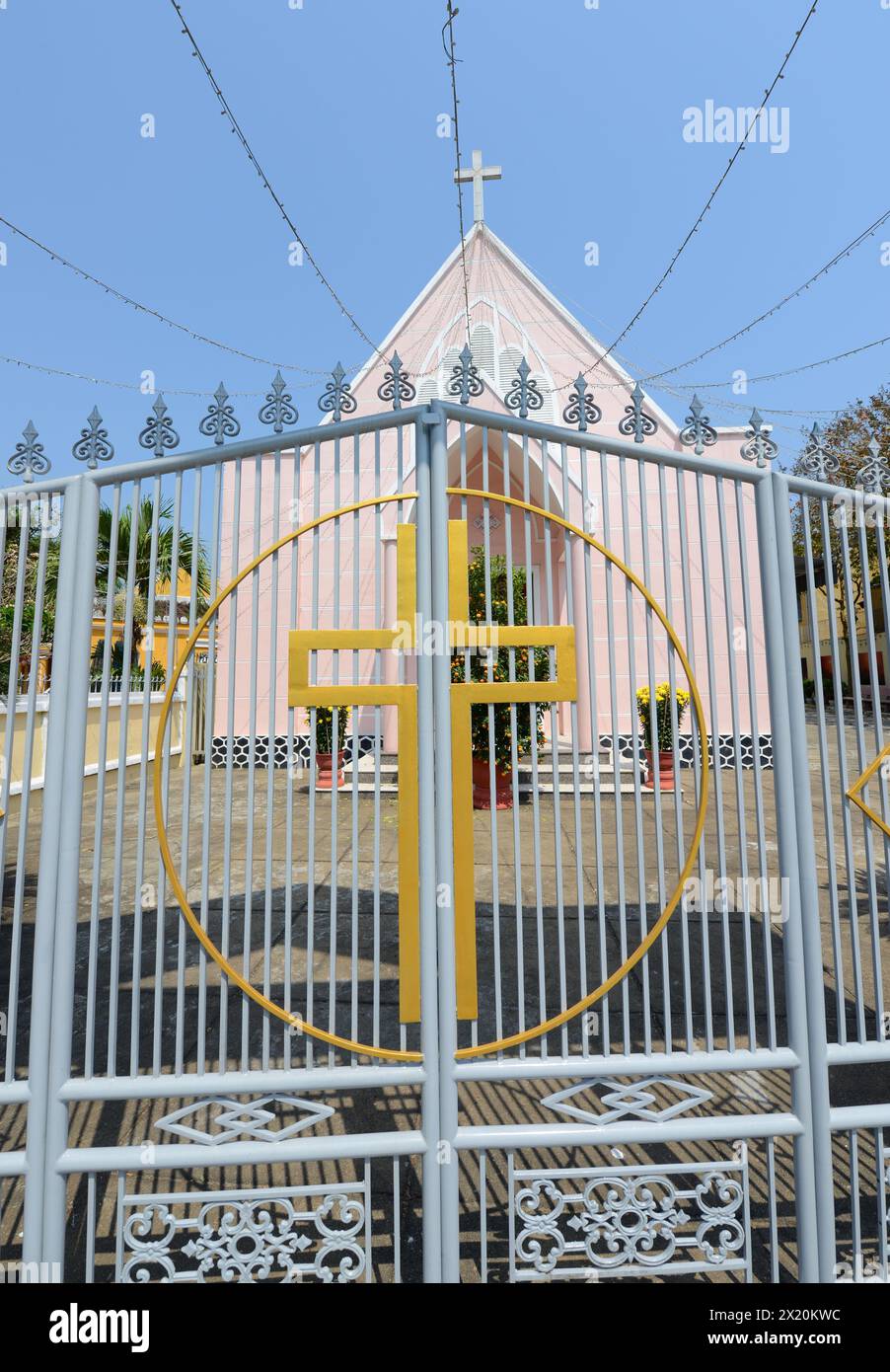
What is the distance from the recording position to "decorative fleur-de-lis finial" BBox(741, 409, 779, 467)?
2967 mm

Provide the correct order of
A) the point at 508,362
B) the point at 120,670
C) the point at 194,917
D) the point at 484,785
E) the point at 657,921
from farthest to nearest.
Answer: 1. the point at 508,362
2. the point at 484,785
3. the point at 120,670
4. the point at 657,921
5. the point at 194,917

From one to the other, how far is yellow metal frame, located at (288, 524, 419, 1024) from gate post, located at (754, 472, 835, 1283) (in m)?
1.31

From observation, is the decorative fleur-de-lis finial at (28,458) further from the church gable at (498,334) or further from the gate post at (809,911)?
the church gable at (498,334)

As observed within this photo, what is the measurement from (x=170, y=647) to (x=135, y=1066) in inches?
55.0

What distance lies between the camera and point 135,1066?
2.47 metres

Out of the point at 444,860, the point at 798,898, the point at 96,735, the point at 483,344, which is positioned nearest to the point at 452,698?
the point at 444,860

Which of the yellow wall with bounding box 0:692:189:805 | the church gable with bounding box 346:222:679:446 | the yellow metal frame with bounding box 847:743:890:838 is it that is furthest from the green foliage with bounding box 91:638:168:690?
the church gable with bounding box 346:222:679:446

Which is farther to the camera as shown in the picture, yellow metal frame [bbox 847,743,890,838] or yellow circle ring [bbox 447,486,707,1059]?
yellow metal frame [bbox 847,743,890,838]

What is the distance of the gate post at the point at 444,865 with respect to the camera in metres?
2.50

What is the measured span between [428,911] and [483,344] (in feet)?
45.0

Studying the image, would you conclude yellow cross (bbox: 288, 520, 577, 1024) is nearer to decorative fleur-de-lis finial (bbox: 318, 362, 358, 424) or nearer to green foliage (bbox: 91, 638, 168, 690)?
decorative fleur-de-lis finial (bbox: 318, 362, 358, 424)

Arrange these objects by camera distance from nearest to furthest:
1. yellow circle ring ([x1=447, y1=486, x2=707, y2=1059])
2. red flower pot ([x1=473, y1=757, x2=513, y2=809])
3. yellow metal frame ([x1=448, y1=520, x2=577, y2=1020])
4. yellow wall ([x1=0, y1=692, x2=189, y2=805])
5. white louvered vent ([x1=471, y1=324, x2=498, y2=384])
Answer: yellow circle ring ([x1=447, y1=486, x2=707, y2=1059]) → yellow metal frame ([x1=448, y1=520, x2=577, y2=1020]) → yellow wall ([x1=0, y1=692, x2=189, y2=805]) → red flower pot ([x1=473, y1=757, x2=513, y2=809]) → white louvered vent ([x1=471, y1=324, x2=498, y2=384])

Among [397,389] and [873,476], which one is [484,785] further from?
[397,389]

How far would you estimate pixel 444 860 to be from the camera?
8.71 feet
